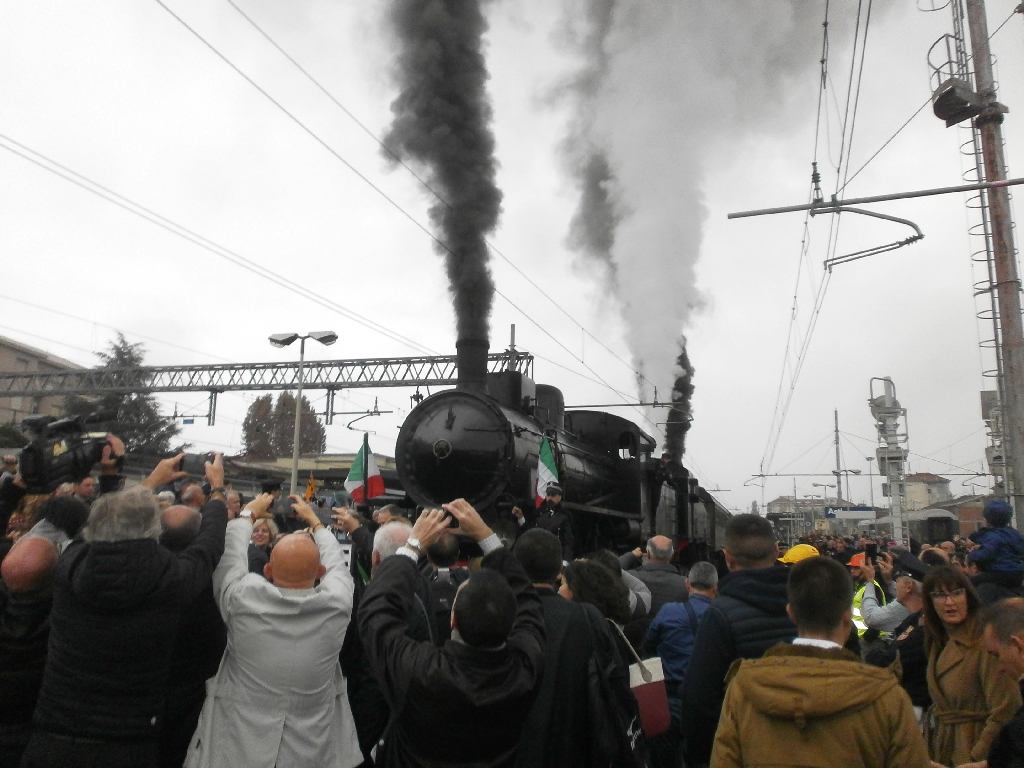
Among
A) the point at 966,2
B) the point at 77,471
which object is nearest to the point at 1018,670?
the point at 77,471

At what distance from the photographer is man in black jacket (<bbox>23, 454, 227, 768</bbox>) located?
2996 mm

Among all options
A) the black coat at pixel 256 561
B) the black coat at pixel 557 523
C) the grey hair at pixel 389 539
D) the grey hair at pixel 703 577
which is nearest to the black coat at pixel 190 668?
the grey hair at pixel 389 539

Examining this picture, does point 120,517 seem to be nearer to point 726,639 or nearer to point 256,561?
point 256,561

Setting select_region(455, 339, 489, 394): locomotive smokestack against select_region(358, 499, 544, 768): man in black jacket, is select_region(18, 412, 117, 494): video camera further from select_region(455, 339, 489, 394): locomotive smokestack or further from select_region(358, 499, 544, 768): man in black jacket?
select_region(455, 339, 489, 394): locomotive smokestack

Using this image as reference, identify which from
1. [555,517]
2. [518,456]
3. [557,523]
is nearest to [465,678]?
[557,523]

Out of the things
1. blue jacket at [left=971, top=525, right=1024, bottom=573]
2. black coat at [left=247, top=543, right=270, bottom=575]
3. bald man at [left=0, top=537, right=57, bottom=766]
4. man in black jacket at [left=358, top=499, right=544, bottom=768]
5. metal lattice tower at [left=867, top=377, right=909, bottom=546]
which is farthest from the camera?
metal lattice tower at [left=867, top=377, right=909, bottom=546]

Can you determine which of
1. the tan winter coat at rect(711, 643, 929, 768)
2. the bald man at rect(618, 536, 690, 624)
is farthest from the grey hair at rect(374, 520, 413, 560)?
the bald man at rect(618, 536, 690, 624)

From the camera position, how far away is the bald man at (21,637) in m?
3.33

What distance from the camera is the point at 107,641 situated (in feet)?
9.96

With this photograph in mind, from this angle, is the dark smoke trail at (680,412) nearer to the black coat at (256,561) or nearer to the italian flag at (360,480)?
the italian flag at (360,480)

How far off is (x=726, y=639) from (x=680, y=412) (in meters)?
20.6

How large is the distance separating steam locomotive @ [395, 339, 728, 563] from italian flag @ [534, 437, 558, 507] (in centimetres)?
20

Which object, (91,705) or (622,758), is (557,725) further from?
(91,705)

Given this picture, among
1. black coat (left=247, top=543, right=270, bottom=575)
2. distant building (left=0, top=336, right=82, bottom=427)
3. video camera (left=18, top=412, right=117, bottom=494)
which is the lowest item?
black coat (left=247, top=543, right=270, bottom=575)
